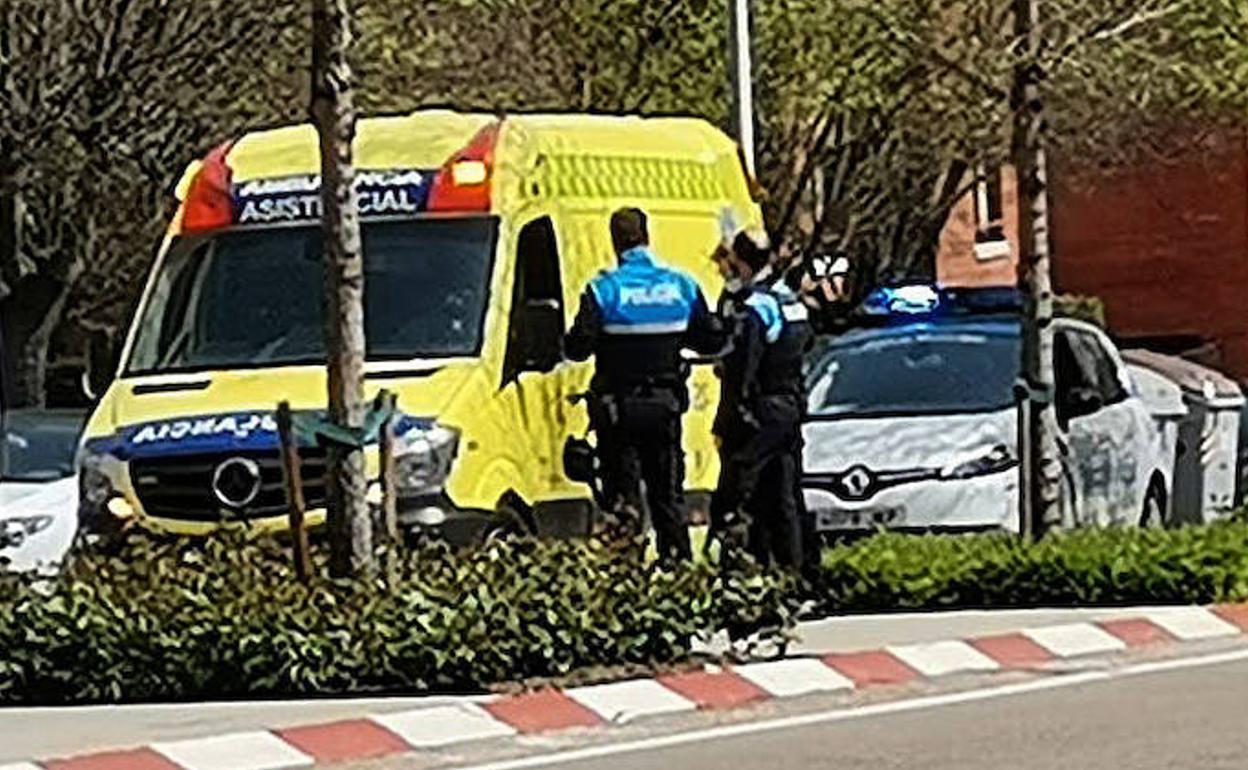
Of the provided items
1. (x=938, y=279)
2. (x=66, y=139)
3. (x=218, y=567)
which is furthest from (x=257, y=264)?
(x=938, y=279)

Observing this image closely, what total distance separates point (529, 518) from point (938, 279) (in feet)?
79.9

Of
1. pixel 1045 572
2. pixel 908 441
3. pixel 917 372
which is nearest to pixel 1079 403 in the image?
pixel 917 372

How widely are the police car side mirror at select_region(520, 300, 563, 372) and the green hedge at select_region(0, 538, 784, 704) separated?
2629mm

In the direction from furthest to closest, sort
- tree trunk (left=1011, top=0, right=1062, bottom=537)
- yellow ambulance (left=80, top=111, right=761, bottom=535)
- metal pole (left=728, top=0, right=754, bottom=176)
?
metal pole (left=728, top=0, right=754, bottom=176)
tree trunk (left=1011, top=0, right=1062, bottom=537)
yellow ambulance (left=80, top=111, right=761, bottom=535)

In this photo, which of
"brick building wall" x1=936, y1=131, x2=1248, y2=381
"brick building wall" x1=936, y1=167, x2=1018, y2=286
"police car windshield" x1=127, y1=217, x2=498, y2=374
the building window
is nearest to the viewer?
"police car windshield" x1=127, y1=217, x2=498, y2=374

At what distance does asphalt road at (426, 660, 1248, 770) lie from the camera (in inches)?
450

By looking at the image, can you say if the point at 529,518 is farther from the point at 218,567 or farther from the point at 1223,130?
the point at 1223,130

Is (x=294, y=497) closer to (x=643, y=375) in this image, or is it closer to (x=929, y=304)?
(x=643, y=375)

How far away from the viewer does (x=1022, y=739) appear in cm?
1202

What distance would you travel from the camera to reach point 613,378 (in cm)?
1508

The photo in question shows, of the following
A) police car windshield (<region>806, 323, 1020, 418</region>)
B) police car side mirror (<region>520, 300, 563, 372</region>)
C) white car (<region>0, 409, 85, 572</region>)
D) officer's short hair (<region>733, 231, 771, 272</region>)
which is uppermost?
officer's short hair (<region>733, 231, 771, 272</region>)

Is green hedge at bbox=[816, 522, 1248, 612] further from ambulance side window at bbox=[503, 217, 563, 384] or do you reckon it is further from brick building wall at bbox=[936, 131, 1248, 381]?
brick building wall at bbox=[936, 131, 1248, 381]

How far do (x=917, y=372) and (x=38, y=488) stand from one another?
5.24 metres

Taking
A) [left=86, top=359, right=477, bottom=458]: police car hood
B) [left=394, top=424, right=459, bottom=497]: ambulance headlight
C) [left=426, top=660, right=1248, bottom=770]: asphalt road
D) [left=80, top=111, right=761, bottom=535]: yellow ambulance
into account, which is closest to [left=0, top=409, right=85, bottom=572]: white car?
[left=86, top=359, right=477, bottom=458]: police car hood
